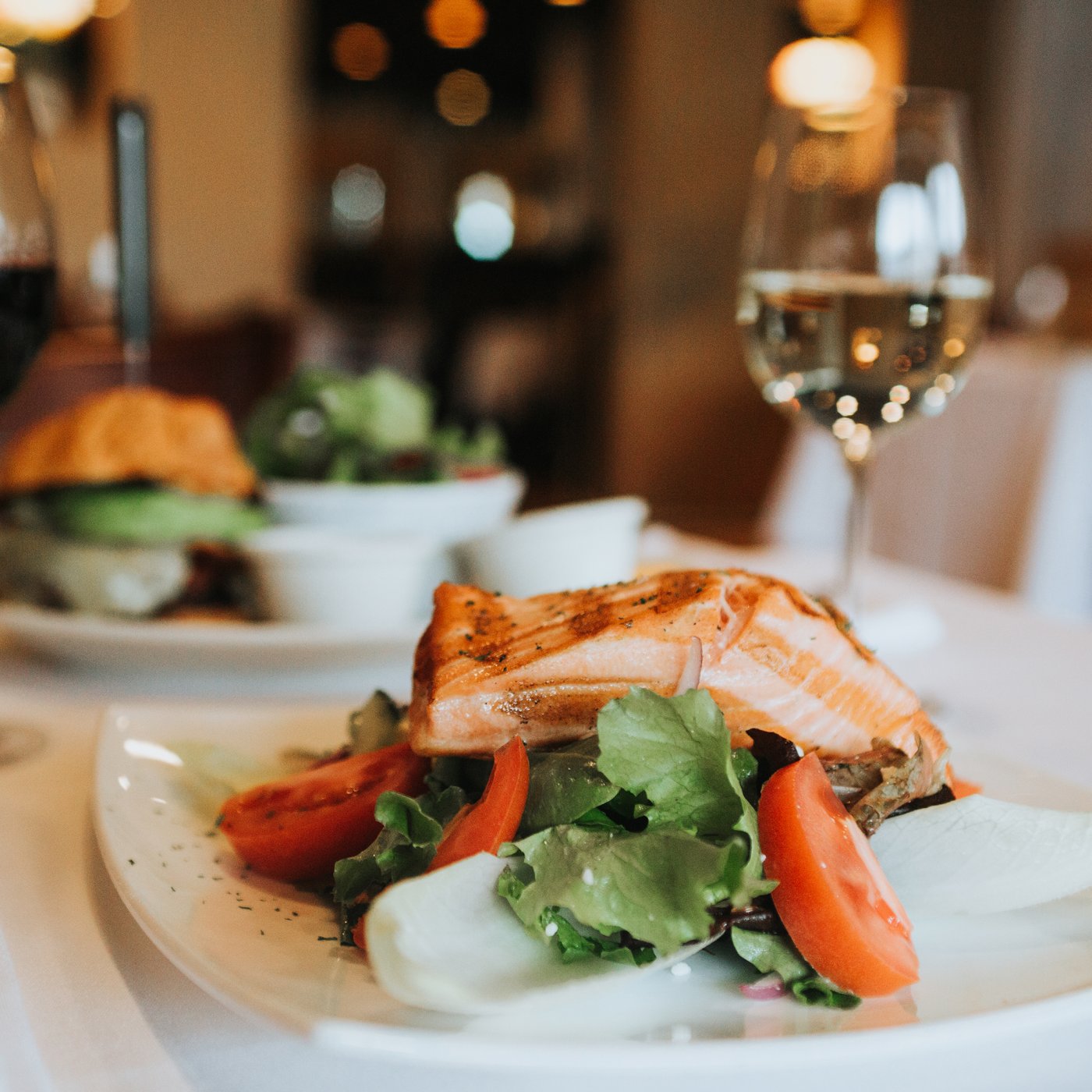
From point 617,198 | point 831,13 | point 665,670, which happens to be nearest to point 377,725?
point 665,670

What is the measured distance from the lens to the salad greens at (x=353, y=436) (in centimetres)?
196

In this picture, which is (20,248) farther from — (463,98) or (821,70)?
(463,98)

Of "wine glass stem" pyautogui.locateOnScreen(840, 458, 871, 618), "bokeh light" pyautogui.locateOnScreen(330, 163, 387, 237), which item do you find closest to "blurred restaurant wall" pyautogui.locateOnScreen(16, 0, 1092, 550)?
"bokeh light" pyautogui.locateOnScreen(330, 163, 387, 237)

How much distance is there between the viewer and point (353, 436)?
82.6 inches

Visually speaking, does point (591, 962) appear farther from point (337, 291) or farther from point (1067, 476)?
point (337, 291)

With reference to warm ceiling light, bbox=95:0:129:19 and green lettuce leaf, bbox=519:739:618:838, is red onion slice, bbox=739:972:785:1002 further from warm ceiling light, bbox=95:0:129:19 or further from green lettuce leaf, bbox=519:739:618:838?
warm ceiling light, bbox=95:0:129:19

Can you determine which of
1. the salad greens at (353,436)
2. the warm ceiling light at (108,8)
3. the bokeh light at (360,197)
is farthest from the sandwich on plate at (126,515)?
the bokeh light at (360,197)

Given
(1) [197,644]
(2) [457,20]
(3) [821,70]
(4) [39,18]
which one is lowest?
(1) [197,644]

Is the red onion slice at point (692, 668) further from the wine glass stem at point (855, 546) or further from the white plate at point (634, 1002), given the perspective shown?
the wine glass stem at point (855, 546)

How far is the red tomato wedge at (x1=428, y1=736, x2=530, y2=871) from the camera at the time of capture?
2.38ft

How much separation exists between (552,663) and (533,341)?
35.4 ft

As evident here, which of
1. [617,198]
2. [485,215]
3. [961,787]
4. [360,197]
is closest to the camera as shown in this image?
[961,787]

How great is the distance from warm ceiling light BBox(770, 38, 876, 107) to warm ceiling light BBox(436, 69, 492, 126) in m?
6.22

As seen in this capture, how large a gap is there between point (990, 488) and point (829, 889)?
2884mm
